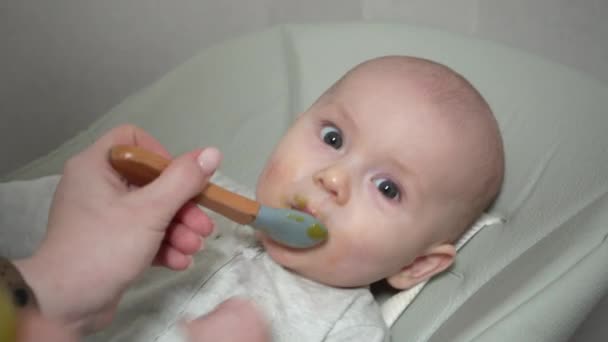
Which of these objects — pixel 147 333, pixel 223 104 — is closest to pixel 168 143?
pixel 223 104

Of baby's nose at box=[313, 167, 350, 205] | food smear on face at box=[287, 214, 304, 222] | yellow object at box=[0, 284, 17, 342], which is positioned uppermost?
yellow object at box=[0, 284, 17, 342]

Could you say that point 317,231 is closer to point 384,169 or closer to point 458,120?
point 384,169

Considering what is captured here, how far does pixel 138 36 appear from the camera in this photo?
1346mm

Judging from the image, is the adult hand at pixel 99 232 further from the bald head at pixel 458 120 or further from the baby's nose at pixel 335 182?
the bald head at pixel 458 120

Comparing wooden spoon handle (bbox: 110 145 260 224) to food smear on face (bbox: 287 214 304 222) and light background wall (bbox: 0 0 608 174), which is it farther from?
light background wall (bbox: 0 0 608 174)

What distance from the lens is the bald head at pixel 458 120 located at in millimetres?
797

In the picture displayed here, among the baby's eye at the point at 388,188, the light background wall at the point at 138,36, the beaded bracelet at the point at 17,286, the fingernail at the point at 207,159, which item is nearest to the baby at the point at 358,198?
the baby's eye at the point at 388,188

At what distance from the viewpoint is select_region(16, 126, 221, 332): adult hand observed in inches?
22.2

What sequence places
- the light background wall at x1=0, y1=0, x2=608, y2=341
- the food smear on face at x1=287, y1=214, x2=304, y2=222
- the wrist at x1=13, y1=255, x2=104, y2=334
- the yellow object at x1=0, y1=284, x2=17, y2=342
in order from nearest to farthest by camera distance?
the yellow object at x1=0, y1=284, x2=17, y2=342, the wrist at x1=13, y1=255, x2=104, y2=334, the food smear on face at x1=287, y1=214, x2=304, y2=222, the light background wall at x1=0, y1=0, x2=608, y2=341

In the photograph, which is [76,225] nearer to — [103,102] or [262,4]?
[103,102]

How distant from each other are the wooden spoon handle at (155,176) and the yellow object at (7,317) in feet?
0.67

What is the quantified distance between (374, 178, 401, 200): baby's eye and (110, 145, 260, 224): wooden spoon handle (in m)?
0.17

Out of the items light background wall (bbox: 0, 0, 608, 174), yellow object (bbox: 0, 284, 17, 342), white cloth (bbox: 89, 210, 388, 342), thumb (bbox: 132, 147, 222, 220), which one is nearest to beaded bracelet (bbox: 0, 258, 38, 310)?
yellow object (bbox: 0, 284, 17, 342)

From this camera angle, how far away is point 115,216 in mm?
604
